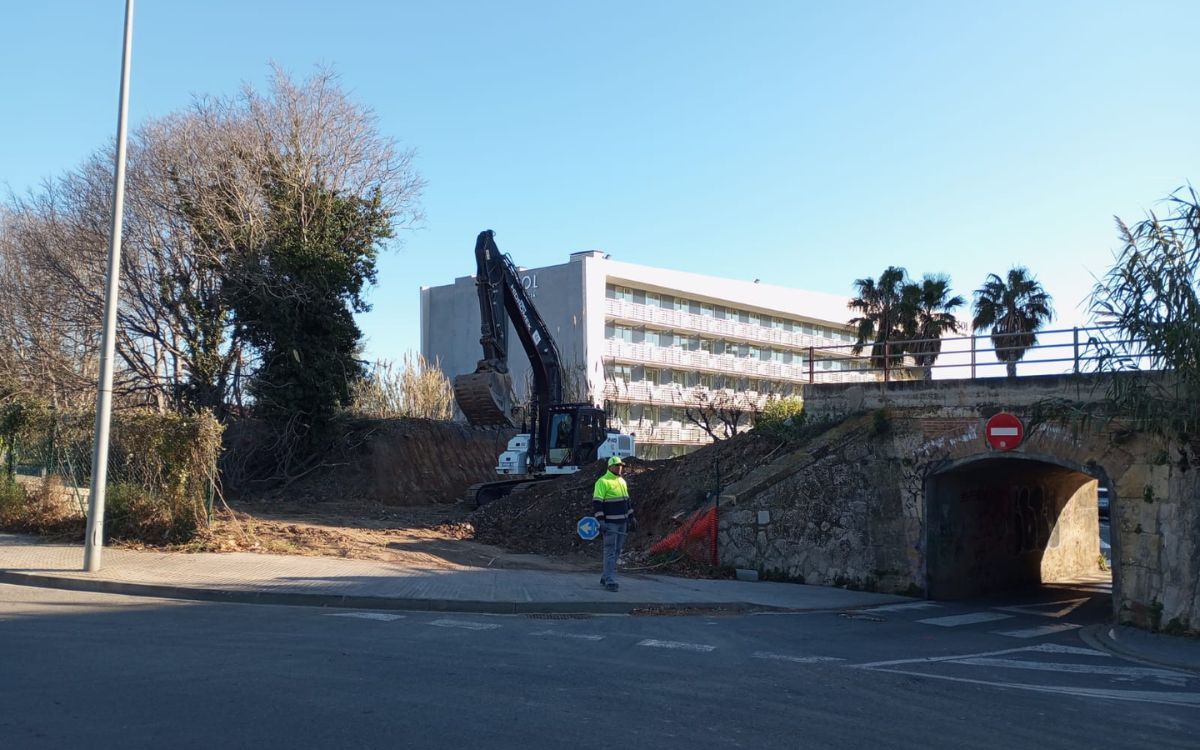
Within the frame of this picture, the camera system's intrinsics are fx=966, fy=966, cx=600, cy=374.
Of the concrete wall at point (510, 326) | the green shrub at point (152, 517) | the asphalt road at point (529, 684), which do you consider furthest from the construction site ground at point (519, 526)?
the concrete wall at point (510, 326)

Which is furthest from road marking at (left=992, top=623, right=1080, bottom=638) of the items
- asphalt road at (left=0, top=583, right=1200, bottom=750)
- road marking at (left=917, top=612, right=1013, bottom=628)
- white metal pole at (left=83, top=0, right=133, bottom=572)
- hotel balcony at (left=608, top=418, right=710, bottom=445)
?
hotel balcony at (left=608, top=418, right=710, bottom=445)

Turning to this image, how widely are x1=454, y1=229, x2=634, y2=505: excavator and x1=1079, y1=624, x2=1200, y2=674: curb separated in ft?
46.2

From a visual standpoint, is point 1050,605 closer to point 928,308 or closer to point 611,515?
point 611,515

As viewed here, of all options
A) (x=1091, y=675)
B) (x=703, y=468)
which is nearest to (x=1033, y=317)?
(x=703, y=468)

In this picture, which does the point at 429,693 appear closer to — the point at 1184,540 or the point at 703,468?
the point at 1184,540

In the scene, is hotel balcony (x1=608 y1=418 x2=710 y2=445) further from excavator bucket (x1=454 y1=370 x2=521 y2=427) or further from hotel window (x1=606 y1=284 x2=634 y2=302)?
excavator bucket (x1=454 y1=370 x2=521 y2=427)

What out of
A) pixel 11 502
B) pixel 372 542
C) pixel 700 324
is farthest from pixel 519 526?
pixel 700 324

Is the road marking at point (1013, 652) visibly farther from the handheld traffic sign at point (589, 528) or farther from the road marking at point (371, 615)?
the handheld traffic sign at point (589, 528)

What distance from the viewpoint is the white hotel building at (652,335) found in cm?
5766

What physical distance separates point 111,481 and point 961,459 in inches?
589

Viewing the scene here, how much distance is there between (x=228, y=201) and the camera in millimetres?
29422

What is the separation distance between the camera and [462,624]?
11.2 metres

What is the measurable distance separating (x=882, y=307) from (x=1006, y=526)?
71.8 ft

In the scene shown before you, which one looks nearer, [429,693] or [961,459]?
[429,693]
